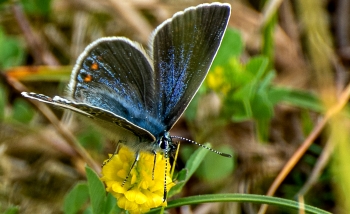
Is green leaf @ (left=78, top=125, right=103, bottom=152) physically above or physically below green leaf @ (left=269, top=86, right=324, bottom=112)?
below

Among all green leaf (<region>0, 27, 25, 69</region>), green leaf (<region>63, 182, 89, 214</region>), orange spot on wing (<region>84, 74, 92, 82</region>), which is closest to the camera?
green leaf (<region>63, 182, 89, 214</region>)

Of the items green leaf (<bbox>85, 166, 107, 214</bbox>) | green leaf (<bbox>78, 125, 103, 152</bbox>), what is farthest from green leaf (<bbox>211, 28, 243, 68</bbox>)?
green leaf (<bbox>85, 166, 107, 214</bbox>)

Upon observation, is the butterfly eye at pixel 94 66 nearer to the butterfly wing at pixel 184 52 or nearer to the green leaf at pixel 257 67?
the butterfly wing at pixel 184 52

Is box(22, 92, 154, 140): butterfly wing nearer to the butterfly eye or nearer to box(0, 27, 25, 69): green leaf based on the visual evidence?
the butterfly eye

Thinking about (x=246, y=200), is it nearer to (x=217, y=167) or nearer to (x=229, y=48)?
(x=217, y=167)

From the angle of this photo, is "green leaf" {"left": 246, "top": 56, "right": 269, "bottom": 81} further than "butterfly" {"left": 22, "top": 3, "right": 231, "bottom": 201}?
Yes

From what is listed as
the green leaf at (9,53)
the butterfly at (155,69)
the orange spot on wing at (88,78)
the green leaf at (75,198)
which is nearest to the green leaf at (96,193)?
the green leaf at (75,198)

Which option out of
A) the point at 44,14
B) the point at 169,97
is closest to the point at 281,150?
the point at 169,97
